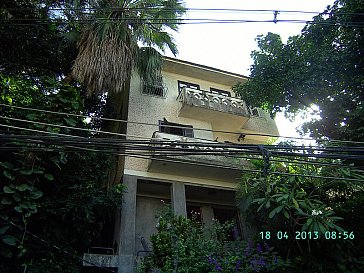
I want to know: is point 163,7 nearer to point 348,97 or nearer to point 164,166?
point 164,166

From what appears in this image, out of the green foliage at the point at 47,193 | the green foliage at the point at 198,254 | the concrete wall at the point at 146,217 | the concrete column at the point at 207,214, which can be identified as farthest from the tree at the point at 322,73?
the green foliage at the point at 47,193

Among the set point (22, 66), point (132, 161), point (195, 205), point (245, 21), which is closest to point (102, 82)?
point (132, 161)

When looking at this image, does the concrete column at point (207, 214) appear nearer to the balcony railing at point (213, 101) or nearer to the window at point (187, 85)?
the balcony railing at point (213, 101)

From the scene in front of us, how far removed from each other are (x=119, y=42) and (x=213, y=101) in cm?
502

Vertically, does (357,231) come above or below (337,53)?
below

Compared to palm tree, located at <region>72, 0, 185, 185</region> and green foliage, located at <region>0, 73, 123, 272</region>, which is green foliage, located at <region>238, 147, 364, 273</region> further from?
palm tree, located at <region>72, 0, 185, 185</region>

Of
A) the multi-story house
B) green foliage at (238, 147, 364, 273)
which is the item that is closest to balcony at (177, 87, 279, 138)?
the multi-story house

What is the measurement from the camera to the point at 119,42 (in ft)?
33.6

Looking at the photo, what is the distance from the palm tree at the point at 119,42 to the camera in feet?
31.6

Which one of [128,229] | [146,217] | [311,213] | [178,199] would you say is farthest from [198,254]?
[146,217]

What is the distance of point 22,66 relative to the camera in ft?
37.1

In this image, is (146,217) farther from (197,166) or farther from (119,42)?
(119,42)

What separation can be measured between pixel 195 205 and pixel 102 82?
6284mm
